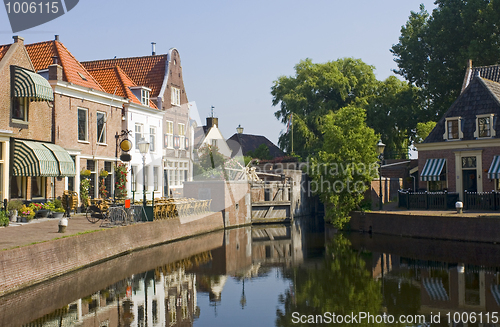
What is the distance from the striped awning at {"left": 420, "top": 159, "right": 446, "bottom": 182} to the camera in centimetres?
2823

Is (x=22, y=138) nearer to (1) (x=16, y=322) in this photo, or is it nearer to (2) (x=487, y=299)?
(1) (x=16, y=322)

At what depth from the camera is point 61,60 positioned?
80.5 ft

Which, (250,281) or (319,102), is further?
(319,102)

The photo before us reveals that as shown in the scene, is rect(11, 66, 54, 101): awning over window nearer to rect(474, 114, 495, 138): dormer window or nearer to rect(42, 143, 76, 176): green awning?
rect(42, 143, 76, 176): green awning

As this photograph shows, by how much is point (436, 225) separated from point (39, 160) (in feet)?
56.3

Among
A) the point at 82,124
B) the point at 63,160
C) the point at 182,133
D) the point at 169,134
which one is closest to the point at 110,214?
the point at 63,160

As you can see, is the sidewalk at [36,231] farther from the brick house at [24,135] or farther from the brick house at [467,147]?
the brick house at [467,147]

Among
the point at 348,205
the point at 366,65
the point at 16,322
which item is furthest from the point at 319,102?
the point at 16,322

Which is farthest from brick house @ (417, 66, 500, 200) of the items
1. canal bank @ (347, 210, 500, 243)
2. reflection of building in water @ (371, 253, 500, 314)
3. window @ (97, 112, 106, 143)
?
window @ (97, 112, 106, 143)

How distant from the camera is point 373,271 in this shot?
16.5 metres

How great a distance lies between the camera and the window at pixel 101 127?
25.5m

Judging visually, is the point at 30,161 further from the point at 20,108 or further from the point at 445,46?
the point at 445,46

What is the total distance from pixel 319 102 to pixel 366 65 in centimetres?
602

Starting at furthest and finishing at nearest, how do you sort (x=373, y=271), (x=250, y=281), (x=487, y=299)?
(x=373, y=271)
(x=250, y=281)
(x=487, y=299)
